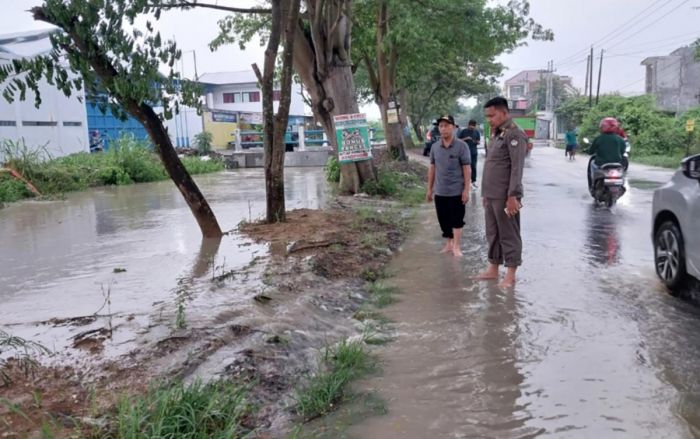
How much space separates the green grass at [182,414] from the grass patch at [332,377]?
36 cm

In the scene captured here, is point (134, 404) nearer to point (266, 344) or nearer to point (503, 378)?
point (266, 344)

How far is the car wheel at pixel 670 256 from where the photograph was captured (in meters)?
5.27

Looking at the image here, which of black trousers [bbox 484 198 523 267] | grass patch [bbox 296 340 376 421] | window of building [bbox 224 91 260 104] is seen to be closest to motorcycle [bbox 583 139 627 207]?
black trousers [bbox 484 198 523 267]

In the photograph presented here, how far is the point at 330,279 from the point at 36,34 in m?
26.0

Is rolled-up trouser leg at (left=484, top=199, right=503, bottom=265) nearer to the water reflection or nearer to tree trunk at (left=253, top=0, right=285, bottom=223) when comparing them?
the water reflection

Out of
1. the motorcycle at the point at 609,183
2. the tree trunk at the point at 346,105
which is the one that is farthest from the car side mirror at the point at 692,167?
the tree trunk at the point at 346,105

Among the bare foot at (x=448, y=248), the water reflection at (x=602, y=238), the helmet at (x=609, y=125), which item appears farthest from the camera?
the helmet at (x=609, y=125)

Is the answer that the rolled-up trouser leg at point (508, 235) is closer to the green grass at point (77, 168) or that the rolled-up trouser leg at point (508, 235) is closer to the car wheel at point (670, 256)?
the car wheel at point (670, 256)

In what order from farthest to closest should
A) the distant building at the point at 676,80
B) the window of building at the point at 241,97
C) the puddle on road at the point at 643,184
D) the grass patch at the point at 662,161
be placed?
the window of building at the point at 241,97 → the distant building at the point at 676,80 → the grass patch at the point at 662,161 → the puddle on road at the point at 643,184

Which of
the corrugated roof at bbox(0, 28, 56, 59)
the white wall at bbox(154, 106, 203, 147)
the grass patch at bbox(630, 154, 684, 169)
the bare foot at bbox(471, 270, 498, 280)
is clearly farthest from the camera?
the white wall at bbox(154, 106, 203, 147)

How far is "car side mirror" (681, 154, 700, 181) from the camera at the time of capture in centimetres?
496

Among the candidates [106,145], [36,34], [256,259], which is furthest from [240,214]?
[36,34]

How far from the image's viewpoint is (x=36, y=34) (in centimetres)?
2642

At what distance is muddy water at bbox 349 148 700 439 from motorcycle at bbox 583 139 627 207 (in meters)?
3.53
